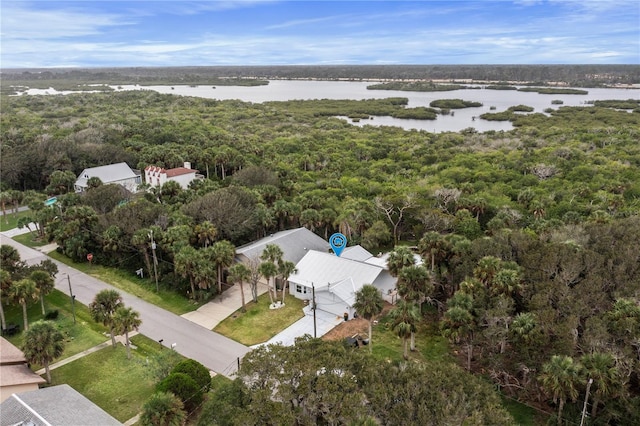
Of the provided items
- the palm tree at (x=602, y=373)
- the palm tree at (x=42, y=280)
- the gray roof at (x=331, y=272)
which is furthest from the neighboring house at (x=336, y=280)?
the palm tree at (x=42, y=280)

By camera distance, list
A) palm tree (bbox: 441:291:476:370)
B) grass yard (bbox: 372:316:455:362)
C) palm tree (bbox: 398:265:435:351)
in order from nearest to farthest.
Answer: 1. palm tree (bbox: 441:291:476:370)
2. grass yard (bbox: 372:316:455:362)
3. palm tree (bbox: 398:265:435:351)

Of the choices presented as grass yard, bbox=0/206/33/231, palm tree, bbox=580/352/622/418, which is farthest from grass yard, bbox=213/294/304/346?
grass yard, bbox=0/206/33/231

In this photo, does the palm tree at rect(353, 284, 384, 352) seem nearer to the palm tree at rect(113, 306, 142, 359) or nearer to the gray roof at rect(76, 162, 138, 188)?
the palm tree at rect(113, 306, 142, 359)

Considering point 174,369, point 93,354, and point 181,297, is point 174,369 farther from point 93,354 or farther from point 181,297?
point 181,297

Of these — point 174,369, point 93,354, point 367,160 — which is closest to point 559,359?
point 174,369

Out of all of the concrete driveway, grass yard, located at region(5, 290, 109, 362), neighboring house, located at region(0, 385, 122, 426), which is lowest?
grass yard, located at region(5, 290, 109, 362)

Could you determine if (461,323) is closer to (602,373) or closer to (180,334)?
(602,373)
